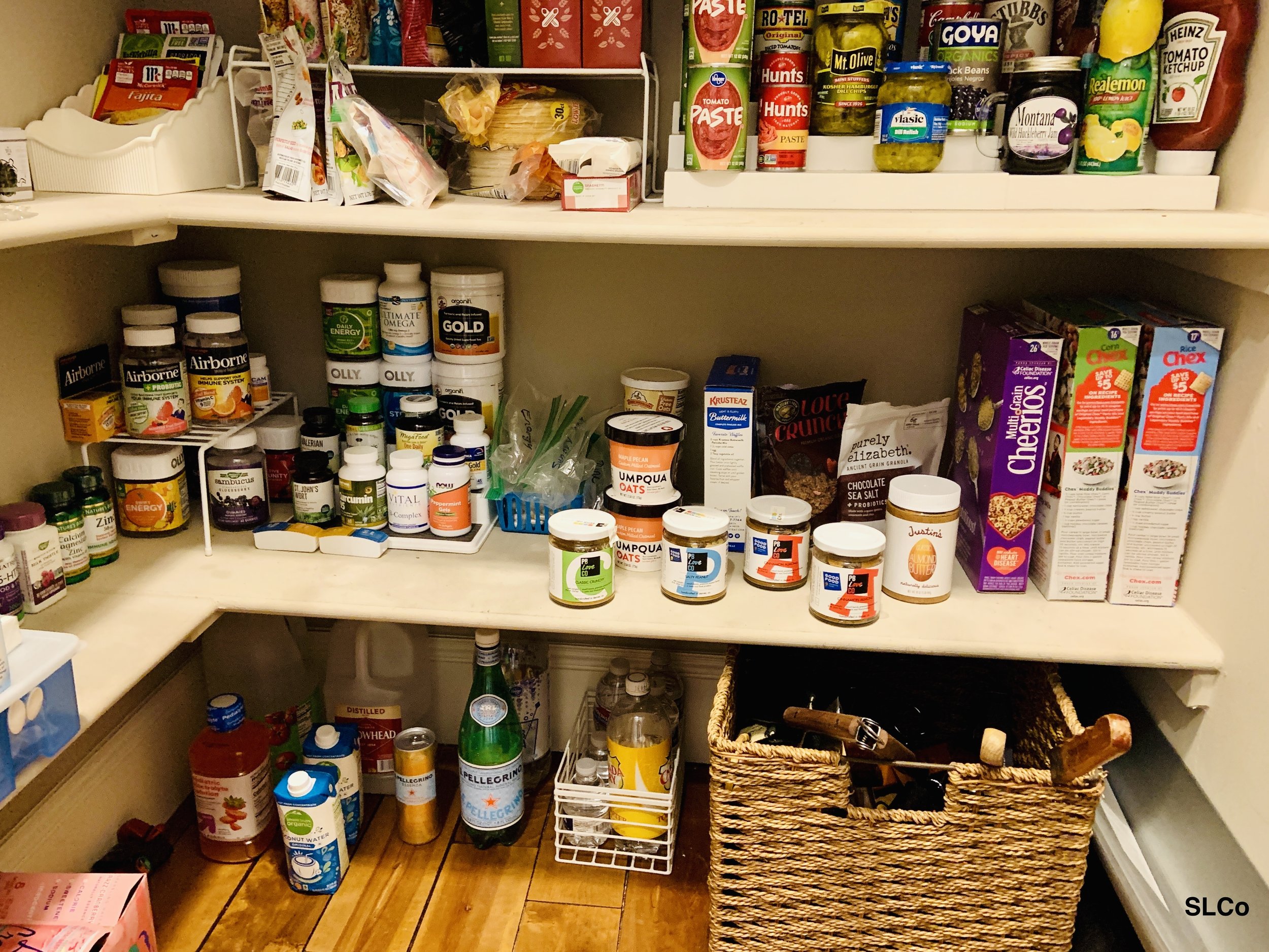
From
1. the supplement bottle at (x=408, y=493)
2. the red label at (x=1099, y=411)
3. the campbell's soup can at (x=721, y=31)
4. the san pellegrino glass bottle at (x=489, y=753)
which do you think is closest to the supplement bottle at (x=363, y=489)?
the supplement bottle at (x=408, y=493)

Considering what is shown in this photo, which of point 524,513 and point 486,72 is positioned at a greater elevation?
point 486,72

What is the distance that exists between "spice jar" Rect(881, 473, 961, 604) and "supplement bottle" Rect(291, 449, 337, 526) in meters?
0.77

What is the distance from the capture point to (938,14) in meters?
1.20

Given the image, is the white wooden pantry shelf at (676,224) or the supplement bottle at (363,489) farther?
the supplement bottle at (363,489)

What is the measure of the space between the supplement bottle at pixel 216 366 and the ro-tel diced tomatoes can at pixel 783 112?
0.75 meters

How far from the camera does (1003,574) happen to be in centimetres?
129

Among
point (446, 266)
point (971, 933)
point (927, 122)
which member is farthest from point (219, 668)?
point (927, 122)

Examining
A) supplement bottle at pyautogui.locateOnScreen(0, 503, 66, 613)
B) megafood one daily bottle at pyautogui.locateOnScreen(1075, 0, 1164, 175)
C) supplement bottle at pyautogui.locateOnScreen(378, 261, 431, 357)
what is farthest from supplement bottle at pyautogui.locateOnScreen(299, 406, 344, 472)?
megafood one daily bottle at pyautogui.locateOnScreen(1075, 0, 1164, 175)

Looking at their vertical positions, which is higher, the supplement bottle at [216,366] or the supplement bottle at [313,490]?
the supplement bottle at [216,366]

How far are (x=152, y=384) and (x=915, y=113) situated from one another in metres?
1.01

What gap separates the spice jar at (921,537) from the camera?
122cm

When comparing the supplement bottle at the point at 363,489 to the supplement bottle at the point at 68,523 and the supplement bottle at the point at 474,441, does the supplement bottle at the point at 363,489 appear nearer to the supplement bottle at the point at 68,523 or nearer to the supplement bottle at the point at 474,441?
the supplement bottle at the point at 474,441

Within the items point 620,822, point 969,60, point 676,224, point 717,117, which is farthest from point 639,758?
point 969,60

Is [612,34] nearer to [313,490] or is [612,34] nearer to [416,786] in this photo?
[313,490]
